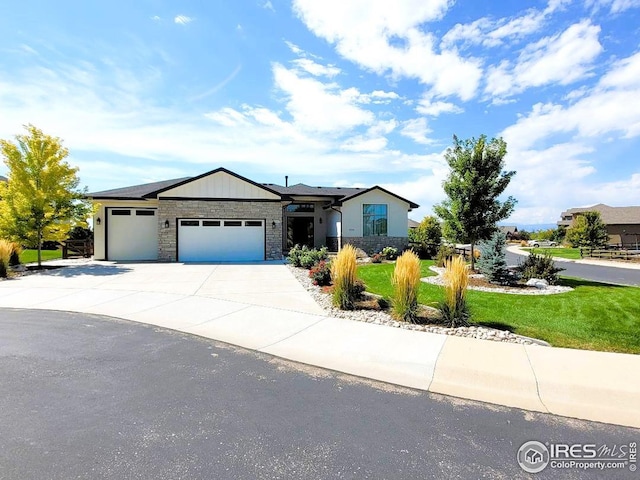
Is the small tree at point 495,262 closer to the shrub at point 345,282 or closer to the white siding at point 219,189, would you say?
the shrub at point 345,282

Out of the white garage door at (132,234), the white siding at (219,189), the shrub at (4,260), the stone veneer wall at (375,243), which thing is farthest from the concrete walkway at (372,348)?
the stone veneer wall at (375,243)

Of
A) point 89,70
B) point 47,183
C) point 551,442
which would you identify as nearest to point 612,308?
point 551,442

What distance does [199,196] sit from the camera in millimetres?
18672

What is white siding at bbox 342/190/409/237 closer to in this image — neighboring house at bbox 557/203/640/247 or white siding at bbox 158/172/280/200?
white siding at bbox 158/172/280/200

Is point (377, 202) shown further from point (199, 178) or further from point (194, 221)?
point (194, 221)

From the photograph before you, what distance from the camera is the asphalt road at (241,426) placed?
8.82ft

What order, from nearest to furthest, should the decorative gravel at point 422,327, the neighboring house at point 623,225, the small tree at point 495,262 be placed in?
the decorative gravel at point 422,327
the small tree at point 495,262
the neighboring house at point 623,225

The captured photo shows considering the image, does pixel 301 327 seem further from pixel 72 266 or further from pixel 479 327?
pixel 72 266

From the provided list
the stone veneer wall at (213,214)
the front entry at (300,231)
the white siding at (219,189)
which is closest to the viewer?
the stone veneer wall at (213,214)

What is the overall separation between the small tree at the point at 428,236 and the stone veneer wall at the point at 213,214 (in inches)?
378

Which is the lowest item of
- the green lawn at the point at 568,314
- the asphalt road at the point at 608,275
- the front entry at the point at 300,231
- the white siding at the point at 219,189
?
the asphalt road at the point at 608,275

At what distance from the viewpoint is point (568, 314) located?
7.81 m

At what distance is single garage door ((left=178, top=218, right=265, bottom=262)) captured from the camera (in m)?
18.7

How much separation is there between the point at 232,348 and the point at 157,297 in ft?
16.0
